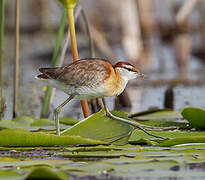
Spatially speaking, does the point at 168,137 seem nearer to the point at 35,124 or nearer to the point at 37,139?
the point at 37,139

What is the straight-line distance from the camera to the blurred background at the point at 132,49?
746 cm

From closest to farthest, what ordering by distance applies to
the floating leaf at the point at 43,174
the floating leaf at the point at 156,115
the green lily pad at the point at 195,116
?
the floating leaf at the point at 43,174 < the green lily pad at the point at 195,116 < the floating leaf at the point at 156,115

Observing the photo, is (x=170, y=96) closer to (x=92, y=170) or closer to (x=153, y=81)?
(x=153, y=81)

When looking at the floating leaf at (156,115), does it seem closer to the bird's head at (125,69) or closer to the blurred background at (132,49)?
the blurred background at (132,49)

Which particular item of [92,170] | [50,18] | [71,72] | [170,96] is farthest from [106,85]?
[50,18]

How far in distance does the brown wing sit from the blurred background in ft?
5.48

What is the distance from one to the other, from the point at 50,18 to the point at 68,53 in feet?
11.7

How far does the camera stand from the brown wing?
4.13m

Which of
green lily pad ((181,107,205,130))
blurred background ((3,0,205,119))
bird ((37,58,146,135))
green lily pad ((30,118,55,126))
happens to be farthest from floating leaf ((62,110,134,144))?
blurred background ((3,0,205,119))

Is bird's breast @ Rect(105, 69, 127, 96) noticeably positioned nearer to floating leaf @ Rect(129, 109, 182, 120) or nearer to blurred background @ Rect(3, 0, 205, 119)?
floating leaf @ Rect(129, 109, 182, 120)

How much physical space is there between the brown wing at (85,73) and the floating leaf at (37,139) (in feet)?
1.62

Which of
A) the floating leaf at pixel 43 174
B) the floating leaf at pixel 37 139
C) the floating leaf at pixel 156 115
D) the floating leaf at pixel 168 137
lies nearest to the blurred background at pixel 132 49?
the floating leaf at pixel 156 115

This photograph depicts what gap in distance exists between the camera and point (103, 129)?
4137 millimetres

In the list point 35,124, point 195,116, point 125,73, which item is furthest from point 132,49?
point 125,73
